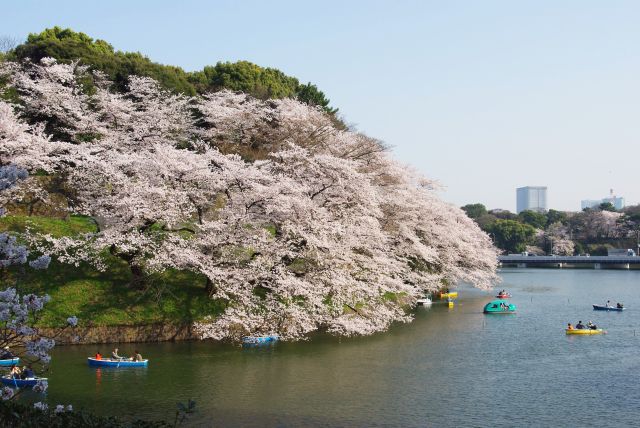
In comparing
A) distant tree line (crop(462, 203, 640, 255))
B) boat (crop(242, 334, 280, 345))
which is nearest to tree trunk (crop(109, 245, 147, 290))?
boat (crop(242, 334, 280, 345))

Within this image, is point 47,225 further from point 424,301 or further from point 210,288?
point 424,301

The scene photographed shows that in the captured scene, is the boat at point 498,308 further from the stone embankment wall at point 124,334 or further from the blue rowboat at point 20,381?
the blue rowboat at point 20,381

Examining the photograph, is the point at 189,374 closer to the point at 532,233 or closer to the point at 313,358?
the point at 313,358

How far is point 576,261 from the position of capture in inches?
5394

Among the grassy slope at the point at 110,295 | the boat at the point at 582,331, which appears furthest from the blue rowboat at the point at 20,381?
the boat at the point at 582,331

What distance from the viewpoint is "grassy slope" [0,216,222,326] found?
114 ft

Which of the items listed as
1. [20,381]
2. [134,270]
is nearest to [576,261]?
[134,270]

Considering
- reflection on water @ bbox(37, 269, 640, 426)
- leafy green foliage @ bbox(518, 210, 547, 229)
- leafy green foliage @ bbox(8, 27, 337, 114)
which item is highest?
leafy green foliage @ bbox(8, 27, 337, 114)

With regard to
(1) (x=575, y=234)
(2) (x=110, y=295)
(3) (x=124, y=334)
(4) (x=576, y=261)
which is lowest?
(3) (x=124, y=334)

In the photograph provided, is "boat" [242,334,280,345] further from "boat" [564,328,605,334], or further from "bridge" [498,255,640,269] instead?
"bridge" [498,255,640,269]

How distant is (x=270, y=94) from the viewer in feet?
223

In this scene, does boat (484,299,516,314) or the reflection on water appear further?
boat (484,299,516,314)

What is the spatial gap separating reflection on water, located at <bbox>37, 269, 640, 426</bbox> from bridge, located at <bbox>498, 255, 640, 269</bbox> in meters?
97.1

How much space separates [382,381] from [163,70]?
1743 inches
